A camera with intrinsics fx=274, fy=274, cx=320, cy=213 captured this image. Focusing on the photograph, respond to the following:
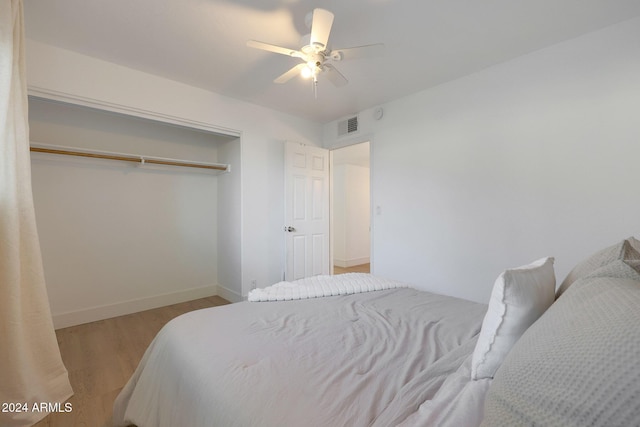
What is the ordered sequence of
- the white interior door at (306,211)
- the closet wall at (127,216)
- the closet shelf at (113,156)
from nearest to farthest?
the closet shelf at (113,156) < the closet wall at (127,216) < the white interior door at (306,211)

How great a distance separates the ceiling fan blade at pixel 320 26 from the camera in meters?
1.59

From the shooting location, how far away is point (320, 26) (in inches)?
65.8

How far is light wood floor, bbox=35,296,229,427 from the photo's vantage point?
1.66 m

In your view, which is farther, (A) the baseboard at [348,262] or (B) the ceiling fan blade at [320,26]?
(A) the baseboard at [348,262]

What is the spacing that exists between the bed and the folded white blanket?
6.4 inches

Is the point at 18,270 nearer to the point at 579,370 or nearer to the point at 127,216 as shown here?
the point at 127,216

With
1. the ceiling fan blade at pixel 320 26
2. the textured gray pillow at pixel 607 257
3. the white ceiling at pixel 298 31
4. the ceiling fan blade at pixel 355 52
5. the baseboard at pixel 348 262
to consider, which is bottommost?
the baseboard at pixel 348 262

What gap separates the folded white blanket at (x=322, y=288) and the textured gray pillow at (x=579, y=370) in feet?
4.32

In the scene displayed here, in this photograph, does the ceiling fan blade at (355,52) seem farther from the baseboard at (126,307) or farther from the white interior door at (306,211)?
the baseboard at (126,307)

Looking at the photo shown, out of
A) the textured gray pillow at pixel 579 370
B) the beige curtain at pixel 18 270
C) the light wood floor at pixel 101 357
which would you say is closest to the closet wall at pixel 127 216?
the light wood floor at pixel 101 357

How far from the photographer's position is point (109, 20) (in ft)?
6.61

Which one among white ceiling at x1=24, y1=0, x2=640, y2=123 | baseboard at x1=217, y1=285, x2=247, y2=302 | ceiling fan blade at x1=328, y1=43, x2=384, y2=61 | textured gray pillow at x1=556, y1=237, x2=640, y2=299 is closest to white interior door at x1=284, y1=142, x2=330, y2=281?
baseboard at x1=217, y1=285, x2=247, y2=302

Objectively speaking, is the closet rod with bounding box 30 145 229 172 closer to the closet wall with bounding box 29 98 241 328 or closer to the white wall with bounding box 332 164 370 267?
the closet wall with bounding box 29 98 241 328

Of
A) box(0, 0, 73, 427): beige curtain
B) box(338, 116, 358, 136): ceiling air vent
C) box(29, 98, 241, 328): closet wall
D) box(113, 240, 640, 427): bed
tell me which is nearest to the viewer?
box(113, 240, 640, 427): bed
